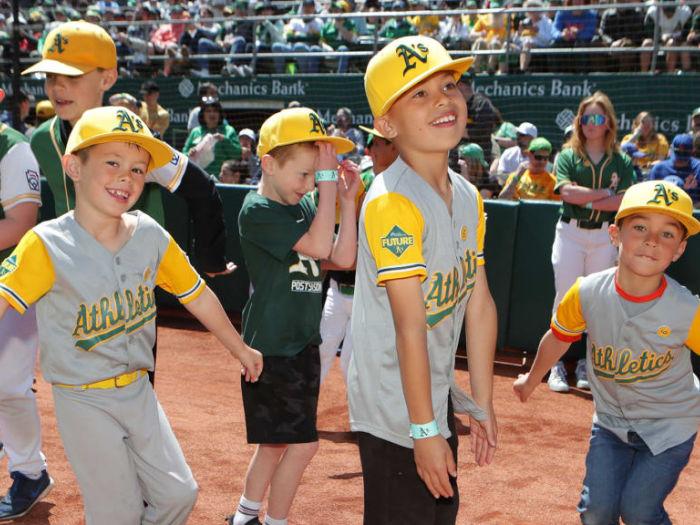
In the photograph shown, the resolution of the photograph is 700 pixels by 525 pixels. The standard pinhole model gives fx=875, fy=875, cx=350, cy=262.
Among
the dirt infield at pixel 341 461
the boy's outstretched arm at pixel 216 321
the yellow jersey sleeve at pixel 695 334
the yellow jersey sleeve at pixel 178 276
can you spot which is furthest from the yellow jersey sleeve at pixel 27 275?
the yellow jersey sleeve at pixel 695 334

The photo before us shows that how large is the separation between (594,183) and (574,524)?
331 cm

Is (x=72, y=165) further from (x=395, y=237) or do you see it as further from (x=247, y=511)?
(x=247, y=511)

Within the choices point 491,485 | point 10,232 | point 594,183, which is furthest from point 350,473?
point 594,183

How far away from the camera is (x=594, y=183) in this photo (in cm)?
690

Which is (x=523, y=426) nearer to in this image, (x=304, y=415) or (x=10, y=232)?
(x=304, y=415)

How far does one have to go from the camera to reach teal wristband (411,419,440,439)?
2.40 meters

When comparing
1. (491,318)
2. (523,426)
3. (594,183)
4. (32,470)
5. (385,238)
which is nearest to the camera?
(385,238)

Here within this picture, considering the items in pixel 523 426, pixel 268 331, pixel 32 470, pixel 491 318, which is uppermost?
pixel 491 318

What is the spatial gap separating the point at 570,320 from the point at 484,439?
1.02 metres

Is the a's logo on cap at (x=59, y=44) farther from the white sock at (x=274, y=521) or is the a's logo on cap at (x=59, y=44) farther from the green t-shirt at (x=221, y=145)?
the green t-shirt at (x=221, y=145)

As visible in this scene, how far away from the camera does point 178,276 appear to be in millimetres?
3328

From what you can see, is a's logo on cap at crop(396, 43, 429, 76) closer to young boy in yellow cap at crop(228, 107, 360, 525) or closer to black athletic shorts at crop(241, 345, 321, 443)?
young boy in yellow cap at crop(228, 107, 360, 525)

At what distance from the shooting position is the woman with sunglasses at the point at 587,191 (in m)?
6.83

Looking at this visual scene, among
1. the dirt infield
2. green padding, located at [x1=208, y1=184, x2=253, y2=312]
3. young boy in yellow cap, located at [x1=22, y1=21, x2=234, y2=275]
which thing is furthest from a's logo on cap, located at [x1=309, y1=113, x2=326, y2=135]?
green padding, located at [x1=208, y1=184, x2=253, y2=312]
